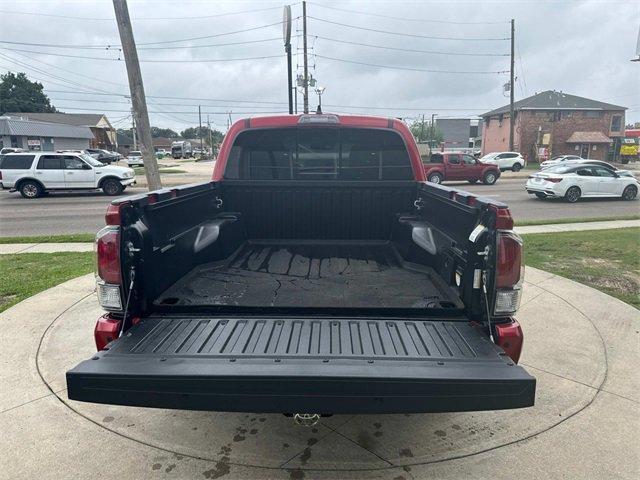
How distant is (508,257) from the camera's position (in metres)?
2.36

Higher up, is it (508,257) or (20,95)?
(20,95)

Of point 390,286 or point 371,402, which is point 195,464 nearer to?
point 371,402

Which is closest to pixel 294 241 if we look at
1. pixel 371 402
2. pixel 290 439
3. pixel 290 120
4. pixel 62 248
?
pixel 290 120

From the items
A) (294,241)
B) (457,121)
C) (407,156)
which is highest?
(457,121)

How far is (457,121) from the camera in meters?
98.4

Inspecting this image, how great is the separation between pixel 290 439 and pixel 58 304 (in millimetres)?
3995

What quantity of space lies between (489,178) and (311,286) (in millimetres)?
24109

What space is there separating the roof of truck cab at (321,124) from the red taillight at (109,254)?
1.89 meters

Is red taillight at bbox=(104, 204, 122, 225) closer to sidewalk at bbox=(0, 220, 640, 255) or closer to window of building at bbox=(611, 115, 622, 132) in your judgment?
sidewalk at bbox=(0, 220, 640, 255)

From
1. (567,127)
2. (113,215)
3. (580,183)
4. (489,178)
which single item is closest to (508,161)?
(489,178)

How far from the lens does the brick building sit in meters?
49.1

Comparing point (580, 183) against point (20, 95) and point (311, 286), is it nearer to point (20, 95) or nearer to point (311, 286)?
point (311, 286)

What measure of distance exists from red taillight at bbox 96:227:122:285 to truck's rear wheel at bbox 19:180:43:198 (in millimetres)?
20194

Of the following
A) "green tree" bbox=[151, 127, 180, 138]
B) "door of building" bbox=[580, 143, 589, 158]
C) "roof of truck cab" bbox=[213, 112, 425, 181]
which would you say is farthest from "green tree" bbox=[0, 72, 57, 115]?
"roof of truck cab" bbox=[213, 112, 425, 181]
